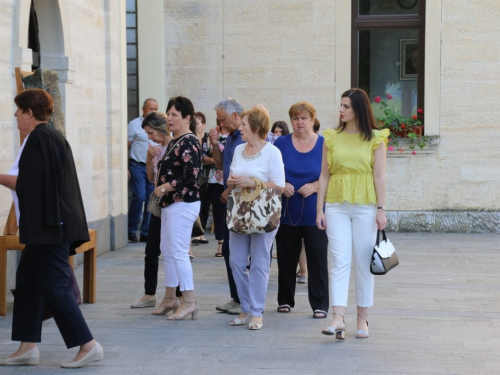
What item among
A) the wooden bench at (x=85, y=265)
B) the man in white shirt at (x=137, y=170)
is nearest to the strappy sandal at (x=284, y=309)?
the wooden bench at (x=85, y=265)

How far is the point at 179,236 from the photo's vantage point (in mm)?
7512

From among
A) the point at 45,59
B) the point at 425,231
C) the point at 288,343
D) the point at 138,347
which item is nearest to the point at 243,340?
the point at 288,343

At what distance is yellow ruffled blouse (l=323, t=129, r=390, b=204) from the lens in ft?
22.5

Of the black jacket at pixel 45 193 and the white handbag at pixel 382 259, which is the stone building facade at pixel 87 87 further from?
the white handbag at pixel 382 259

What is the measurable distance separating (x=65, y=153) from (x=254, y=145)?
1835 millimetres

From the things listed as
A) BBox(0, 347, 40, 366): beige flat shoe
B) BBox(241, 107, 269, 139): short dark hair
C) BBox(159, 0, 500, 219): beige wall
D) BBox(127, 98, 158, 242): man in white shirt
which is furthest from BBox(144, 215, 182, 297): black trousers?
BBox(159, 0, 500, 219): beige wall

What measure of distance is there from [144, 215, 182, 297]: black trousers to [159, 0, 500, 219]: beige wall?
21.6 feet

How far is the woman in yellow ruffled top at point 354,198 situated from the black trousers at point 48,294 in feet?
5.99

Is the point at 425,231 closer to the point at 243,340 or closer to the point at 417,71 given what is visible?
the point at 417,71

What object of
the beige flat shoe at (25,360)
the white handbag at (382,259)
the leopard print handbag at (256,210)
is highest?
the leopard print handbag at (256,210)

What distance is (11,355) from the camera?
6.20 metres

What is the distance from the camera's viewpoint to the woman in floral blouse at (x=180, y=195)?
24.6 ft

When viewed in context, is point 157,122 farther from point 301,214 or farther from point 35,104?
point 35,104

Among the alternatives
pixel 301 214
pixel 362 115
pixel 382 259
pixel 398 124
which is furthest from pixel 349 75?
pixel 382 259
